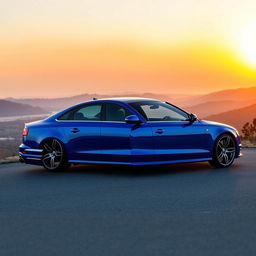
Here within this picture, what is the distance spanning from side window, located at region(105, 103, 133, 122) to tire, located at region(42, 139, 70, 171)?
1194mm

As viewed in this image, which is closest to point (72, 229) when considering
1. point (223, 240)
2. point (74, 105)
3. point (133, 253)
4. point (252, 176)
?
point (133, 253)

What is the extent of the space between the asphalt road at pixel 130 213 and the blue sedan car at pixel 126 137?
14.2 inches

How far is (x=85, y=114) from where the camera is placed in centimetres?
1277

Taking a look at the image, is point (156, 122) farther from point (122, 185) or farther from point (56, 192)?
point (56, 192)

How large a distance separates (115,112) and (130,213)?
484 cm

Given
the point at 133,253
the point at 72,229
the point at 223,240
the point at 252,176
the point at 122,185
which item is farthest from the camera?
the point at 252,176

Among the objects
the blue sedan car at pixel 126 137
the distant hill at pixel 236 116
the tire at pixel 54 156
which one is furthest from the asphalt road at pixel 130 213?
the distant hill at pixel 236 116

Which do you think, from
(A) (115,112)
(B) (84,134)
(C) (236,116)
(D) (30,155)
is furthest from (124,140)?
(C) (236,116)

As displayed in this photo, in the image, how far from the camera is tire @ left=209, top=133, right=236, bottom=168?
12719mm

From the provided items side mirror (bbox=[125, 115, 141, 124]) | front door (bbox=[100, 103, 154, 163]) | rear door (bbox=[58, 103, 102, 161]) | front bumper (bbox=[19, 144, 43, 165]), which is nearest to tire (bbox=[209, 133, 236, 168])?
front door (bbox=[100, 103, 154, 163])

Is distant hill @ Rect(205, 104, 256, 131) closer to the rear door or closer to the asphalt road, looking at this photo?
the rear door

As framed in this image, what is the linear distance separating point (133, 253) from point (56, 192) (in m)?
4.30

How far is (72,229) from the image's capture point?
6.86 meters

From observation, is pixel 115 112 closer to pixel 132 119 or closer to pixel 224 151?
pixel 132 119
